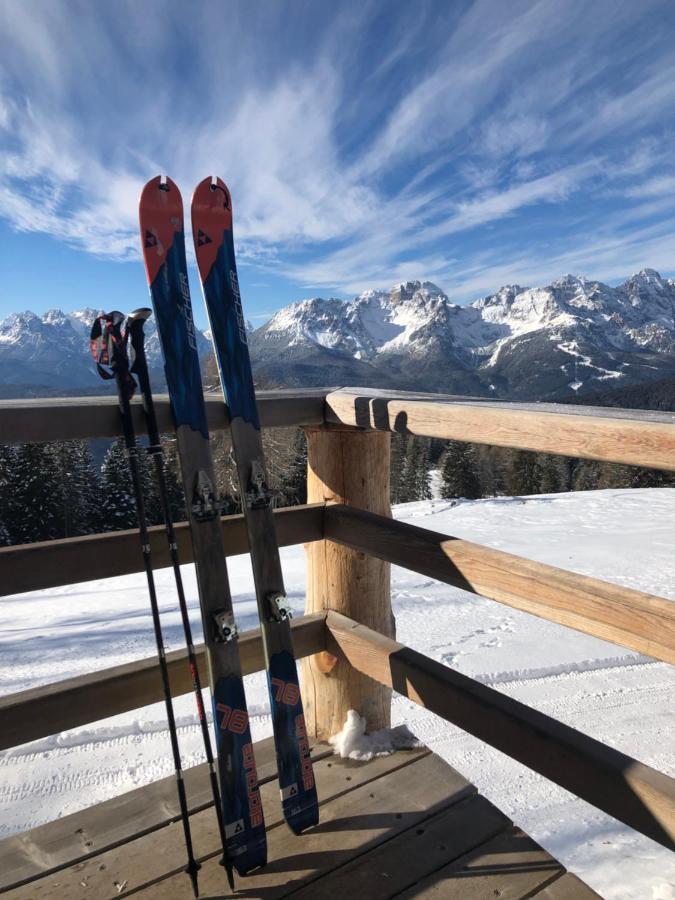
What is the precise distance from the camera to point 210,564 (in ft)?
5.56

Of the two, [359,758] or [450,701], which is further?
[359,758]

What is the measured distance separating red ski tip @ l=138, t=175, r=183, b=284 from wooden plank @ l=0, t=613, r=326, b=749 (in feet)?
3.87

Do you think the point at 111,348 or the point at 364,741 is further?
the point at 364,741

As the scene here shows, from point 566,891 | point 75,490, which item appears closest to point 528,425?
point 566,891

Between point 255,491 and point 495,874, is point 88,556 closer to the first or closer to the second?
point 255,491

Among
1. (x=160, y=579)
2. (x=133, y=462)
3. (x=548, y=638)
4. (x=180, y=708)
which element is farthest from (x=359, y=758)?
(x=160, y=579)

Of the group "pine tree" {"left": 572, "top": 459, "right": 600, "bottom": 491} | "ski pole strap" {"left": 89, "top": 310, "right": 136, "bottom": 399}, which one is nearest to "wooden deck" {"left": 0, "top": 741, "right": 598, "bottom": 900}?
"ski pole strap" {"left": 89, "top": 310, "right": 136, "bottom": 399}

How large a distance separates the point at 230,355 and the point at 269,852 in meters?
1.50

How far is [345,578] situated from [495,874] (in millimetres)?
982

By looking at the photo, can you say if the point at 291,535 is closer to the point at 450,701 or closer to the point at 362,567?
the point at 362,567

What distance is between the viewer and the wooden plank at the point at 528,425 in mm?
1111

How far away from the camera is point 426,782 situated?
1.95 meters

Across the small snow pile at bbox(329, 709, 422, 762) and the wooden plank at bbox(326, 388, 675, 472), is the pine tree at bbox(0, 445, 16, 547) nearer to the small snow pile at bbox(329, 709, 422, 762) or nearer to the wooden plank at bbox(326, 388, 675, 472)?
the small snow pile at bbox(329, 709, 422, 762)

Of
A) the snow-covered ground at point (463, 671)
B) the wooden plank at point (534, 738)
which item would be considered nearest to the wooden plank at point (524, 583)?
the wooden plank at point (534, 738)
